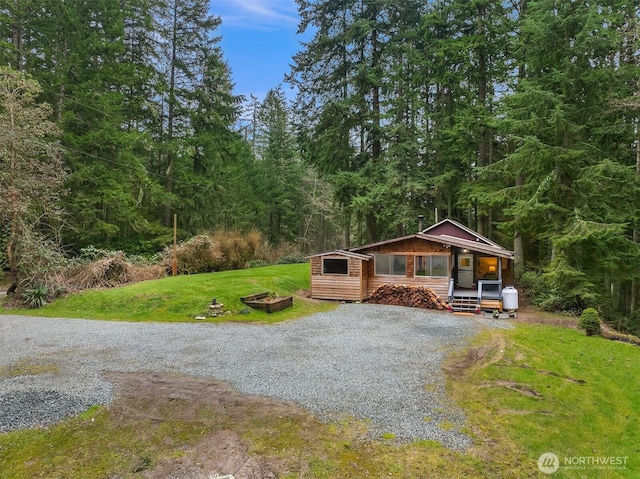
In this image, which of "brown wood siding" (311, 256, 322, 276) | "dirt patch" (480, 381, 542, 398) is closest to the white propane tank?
"dirt patch" (480, 381, 542, 398)

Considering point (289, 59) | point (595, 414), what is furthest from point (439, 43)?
point (595, 414)

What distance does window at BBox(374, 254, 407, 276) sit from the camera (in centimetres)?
1511

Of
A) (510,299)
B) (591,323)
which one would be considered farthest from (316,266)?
(591,323)

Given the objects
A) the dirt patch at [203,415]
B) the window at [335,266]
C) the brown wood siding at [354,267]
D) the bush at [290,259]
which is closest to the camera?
the dirt patch at [203,415]

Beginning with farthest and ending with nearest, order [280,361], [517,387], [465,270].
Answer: [465,270] < [280,361] < [517,387]

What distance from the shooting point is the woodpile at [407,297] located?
13836mm

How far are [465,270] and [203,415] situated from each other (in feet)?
45.7

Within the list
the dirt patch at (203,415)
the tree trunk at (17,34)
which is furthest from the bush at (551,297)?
the tree trunk at (17,34)

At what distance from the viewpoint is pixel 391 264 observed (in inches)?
601

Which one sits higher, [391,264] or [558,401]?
[391,264]

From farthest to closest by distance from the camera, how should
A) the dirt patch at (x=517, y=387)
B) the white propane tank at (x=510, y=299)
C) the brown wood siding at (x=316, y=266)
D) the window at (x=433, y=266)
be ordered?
the brown wood siding at (x=316, y=266)
the window at (x=433, y=266)
the white propane tank at (x=510, y=299)
the dirt patch at (x=517, y=387)

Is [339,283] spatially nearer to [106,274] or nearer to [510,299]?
[510,299]

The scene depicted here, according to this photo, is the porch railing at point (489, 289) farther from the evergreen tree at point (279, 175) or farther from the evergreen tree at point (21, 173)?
the evergreen tree at point (279, 175)

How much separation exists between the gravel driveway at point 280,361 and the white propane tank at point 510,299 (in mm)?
1694
